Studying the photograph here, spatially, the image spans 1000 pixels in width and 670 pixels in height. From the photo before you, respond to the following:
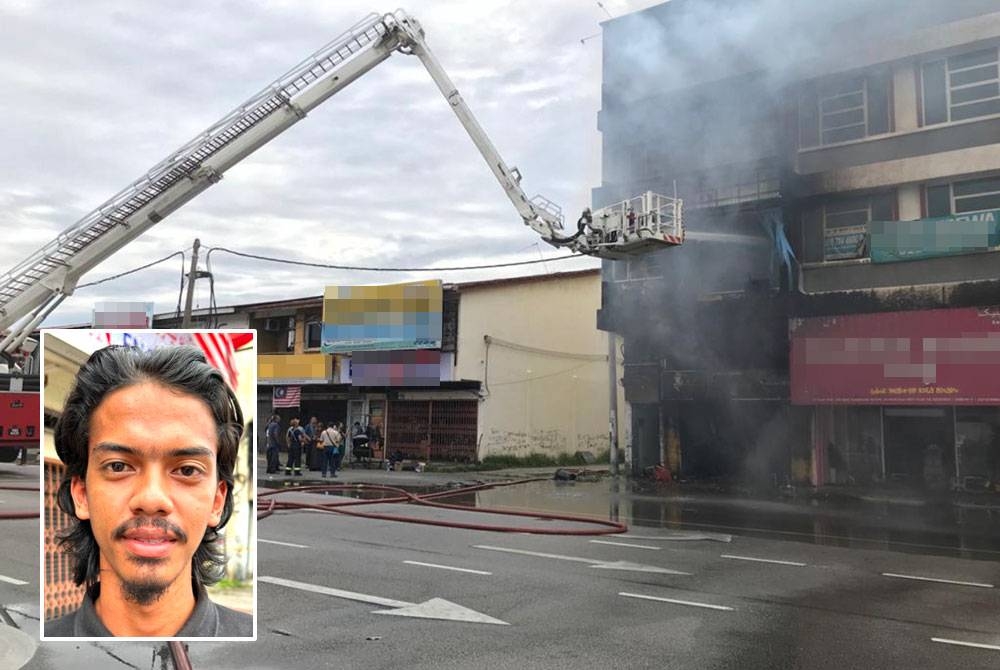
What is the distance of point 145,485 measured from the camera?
5.96 ft

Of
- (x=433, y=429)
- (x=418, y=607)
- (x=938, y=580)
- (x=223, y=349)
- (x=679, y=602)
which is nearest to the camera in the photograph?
(x=223, y=349)

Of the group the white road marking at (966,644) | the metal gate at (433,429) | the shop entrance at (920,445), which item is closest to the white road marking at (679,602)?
the white road marking at (966,644)

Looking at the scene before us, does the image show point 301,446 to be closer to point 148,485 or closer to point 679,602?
point 679,602

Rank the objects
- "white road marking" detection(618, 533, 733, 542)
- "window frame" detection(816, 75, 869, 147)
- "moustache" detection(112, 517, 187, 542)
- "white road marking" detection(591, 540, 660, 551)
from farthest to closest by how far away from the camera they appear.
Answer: "window frame" detection(816, 75, 869, 147) → "white road marking" detection(618, 533, 733, 542) → "white road marking" detection(591, 540, 660, 551) → "moustache" detection(112, 517, 187, 542)

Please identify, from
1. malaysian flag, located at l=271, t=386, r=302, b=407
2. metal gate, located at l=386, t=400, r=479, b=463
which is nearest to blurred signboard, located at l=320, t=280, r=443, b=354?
metal gate, located at l=386, t=400, r=479, b=463

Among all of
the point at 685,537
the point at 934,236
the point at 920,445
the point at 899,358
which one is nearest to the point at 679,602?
the point at 685,537

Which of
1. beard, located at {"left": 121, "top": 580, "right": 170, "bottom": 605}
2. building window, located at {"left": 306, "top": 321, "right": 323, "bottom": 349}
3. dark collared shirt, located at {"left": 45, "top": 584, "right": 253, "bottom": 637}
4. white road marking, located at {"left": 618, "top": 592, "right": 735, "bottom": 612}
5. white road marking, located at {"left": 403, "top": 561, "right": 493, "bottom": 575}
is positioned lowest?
white road marking, located at {"left": 618, "top": 592, "right": 735, "bottom": 612}

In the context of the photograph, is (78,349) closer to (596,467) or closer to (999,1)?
(999,1)

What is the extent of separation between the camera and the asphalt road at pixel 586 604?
5.67 meters

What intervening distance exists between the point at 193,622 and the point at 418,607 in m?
5.34

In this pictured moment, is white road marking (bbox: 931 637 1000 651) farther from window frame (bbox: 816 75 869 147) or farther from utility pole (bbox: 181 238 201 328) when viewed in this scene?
utility pole (bbox: 181 238 201 328)

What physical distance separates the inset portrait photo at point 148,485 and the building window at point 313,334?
2813 cm

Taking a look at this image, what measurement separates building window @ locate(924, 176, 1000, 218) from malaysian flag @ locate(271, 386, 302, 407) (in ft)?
67.5

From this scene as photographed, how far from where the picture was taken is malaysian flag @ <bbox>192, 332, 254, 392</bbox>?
6.27 feet
